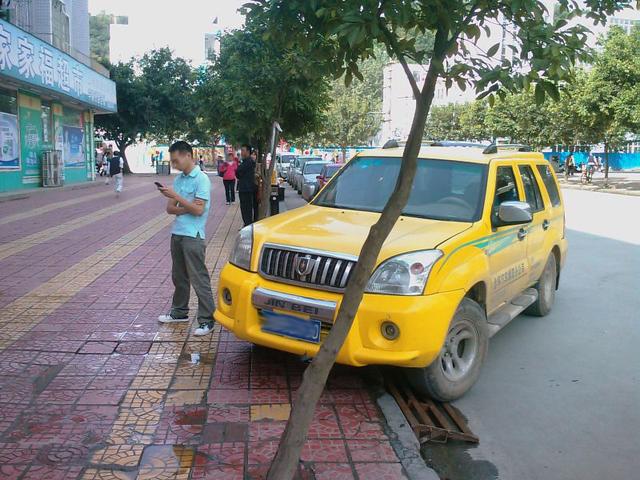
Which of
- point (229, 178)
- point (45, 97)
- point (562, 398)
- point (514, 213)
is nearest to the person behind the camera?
point (562, 398)

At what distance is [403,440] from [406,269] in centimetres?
113

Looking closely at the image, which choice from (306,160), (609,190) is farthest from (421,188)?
(609,190)

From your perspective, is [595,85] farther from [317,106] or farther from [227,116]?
[227,116]

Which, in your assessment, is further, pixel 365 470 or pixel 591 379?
pixel 591 379

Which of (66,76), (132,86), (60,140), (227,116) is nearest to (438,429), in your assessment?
(227,116)

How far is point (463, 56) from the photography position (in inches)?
134

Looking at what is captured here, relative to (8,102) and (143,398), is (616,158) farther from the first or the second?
(143,398)

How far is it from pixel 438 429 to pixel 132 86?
42771mm

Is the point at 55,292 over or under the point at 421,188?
under

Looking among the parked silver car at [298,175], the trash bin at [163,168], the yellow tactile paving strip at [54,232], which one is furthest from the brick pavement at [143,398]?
the trash bin at [163,168]

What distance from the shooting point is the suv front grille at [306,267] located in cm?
455

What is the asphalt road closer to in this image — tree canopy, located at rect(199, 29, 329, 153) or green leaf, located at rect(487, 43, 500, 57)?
green leaf, located at rect(487, 43, 500, 57)

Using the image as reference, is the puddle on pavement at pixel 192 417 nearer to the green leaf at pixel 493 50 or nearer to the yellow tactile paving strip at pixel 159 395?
the yellow tactile paving strip at pixel 159 395

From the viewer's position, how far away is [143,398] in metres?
4.58
